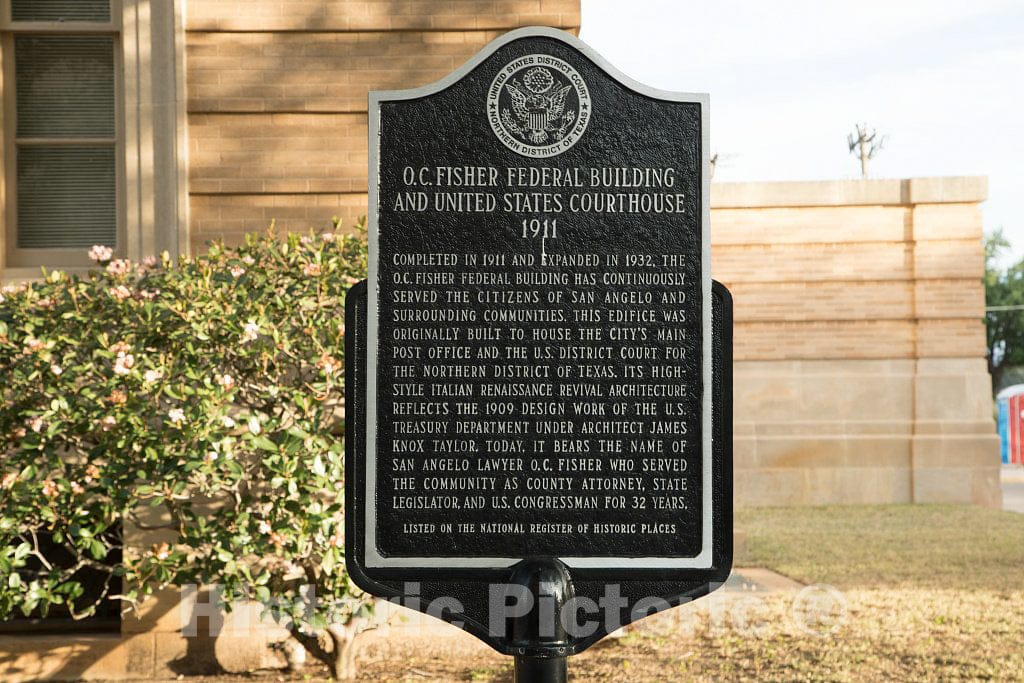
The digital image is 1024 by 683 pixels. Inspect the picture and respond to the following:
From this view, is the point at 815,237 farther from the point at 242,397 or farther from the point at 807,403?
the point at 242,397

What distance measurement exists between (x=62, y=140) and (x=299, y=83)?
157cm

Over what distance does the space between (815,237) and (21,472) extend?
49.6 ft

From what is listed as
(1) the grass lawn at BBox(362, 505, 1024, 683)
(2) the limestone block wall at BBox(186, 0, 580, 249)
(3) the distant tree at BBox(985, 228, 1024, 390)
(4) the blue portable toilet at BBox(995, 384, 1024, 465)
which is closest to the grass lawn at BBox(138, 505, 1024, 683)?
(1) the grass lawn at BBox(362, 505, 1024, 683)

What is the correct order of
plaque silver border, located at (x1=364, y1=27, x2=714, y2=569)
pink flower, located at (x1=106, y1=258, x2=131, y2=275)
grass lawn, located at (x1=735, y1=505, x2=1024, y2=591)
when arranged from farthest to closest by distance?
1. grass lawn, located at (x1=735, y1=505, x2=1024, y2=591)
2. pink flower, located at (x1=106, y1=258, x2=131, y2=275)
3. plaque silver border, located at (x1=364, y1=27, x2=714, y2=569)

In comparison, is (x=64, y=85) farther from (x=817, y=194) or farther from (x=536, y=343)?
(x=817, y=194)

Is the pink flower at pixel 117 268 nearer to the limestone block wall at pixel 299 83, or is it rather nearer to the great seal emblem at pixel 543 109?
the limestone block wall at pixel 299 83

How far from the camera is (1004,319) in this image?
6191 centimetres

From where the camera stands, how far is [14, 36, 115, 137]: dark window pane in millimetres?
6855

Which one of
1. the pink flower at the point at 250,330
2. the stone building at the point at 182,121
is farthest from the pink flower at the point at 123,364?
the stone building at the point at 182,121

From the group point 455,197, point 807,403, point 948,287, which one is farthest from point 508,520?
point 948,287

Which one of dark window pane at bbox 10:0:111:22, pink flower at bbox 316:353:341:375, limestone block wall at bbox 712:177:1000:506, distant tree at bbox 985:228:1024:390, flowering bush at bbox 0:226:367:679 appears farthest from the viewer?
distant tree at bbox 985:228:1024:390

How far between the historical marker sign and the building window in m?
3.99

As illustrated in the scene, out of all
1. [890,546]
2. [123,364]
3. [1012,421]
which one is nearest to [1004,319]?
[1012,421]

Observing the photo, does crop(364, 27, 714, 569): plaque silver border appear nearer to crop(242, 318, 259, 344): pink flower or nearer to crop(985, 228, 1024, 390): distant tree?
crop(242, 318, 259, 344): pink flower
